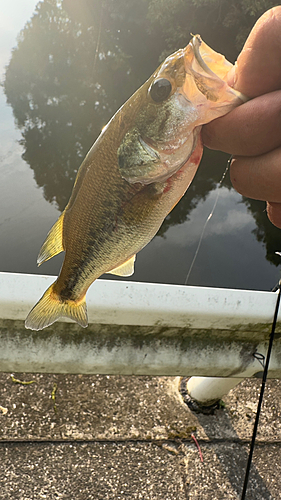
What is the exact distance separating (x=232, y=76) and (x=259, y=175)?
319 mm

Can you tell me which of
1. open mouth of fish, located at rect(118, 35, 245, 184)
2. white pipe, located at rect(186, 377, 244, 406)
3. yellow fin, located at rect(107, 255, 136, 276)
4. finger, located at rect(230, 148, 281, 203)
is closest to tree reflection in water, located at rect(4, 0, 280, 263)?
white pipe, located at rect(186, 377, 244, 406)

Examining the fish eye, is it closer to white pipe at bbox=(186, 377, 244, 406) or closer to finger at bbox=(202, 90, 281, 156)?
finger at bbox=(202, 90, 281, 156)

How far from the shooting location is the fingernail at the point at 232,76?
1.09 metres

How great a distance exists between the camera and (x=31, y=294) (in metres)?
1.70

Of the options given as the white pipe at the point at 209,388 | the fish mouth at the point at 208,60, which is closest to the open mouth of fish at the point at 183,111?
the fish mouth at the point at 208,60

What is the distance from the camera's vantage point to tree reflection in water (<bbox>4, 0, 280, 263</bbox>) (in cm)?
968

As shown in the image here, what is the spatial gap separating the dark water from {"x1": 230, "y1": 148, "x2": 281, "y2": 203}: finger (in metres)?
4.61

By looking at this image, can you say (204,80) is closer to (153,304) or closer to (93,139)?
(153,304)

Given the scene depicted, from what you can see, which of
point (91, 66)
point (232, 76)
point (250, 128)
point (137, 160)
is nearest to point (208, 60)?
point (232, 76)

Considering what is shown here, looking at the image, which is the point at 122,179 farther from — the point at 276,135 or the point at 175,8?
the point at 175,8

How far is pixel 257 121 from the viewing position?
1044mm

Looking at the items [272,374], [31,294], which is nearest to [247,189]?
[31,294]

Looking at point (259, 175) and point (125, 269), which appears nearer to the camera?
point (259, 175)

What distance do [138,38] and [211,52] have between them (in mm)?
23868
